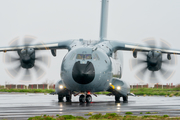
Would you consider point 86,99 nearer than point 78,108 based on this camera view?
No

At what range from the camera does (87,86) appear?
20.0 meters

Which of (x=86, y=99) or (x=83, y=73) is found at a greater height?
(x=83, y=73)

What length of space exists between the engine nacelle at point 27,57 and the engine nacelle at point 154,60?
28.2 ft

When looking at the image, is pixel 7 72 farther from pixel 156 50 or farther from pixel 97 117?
pixel 97 117

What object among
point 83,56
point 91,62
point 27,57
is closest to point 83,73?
point 91,62

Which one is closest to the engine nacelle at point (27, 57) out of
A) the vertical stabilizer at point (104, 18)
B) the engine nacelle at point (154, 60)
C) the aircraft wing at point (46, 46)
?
the aircraft wing at point (46, 46)

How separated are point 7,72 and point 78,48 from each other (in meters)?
6.97

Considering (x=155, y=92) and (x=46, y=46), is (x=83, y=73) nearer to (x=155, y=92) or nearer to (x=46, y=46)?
(x=46, y=46)

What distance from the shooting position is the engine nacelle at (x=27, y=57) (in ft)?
82.0

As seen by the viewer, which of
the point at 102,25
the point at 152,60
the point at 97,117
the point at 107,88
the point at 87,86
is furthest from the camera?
the point at 102,25

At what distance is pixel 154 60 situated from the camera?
24.5m

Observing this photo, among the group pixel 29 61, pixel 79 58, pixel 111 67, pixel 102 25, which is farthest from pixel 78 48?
pixel 102 25

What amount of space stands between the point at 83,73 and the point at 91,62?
58.0 inches

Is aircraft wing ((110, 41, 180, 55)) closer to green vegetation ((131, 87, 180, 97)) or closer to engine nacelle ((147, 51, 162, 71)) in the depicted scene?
engine nacelle ((147, 51, 162, 71))
